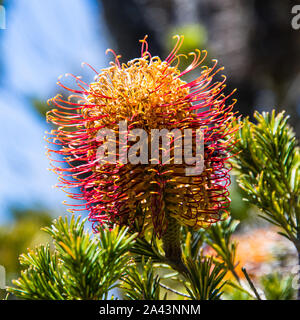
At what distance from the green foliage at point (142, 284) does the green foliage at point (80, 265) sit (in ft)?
0.15

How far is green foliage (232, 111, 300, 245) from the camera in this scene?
2.10ft

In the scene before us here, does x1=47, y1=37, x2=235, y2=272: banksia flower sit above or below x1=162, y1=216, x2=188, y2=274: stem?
above

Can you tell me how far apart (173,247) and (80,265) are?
25 cm

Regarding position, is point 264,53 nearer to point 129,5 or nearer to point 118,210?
point 129,5

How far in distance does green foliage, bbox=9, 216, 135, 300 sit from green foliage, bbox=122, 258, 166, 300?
45mm

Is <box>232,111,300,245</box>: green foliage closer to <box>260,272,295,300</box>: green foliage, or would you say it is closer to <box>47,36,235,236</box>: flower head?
<box>47,36,235,236</box>: flower head

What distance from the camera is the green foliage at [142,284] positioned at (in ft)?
1.67

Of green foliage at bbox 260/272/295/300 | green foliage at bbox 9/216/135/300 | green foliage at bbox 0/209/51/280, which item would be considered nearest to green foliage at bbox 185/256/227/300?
green foliage at bbox 9/216/135/300

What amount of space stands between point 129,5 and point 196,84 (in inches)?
127

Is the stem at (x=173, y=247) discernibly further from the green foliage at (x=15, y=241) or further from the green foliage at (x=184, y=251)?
the green foliage at (x=15, y=241)
